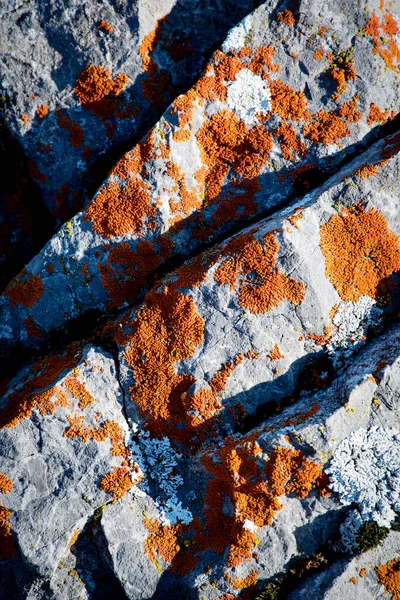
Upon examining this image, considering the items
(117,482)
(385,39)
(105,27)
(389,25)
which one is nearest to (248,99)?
(385,39)

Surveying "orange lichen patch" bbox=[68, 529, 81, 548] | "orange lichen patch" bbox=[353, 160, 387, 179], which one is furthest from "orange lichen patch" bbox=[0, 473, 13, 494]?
"orange lichen patch" bbox=[353, 160, 387, 179]

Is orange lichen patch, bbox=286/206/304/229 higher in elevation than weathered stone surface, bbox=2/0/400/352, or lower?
lower

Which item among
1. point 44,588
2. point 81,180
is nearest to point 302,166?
point 81,180

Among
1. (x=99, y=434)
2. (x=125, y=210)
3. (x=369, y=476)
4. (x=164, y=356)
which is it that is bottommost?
(x=369, y=476)

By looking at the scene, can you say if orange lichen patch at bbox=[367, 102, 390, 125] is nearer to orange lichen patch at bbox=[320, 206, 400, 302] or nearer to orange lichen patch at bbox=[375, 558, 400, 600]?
orange lichen patch at bbox=[320, 206, 400, 302]

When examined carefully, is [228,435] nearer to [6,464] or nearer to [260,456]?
[260,456]

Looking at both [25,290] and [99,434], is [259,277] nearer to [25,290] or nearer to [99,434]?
[99,434]
